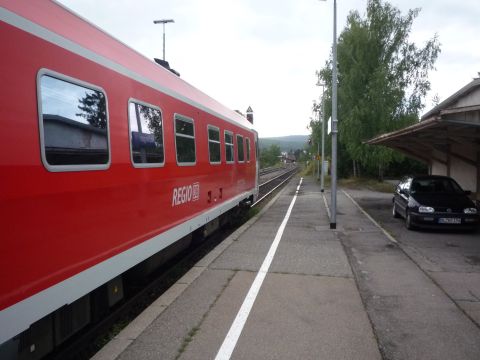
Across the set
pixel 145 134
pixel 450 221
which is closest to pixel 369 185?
pixel 450 221

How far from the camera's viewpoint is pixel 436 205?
11.8 meters

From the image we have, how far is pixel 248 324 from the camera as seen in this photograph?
4.79m

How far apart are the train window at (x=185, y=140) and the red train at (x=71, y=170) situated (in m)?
0.18

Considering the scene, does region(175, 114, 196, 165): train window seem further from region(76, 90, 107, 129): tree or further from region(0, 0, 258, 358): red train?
region(76, 90, 107, 129): tree

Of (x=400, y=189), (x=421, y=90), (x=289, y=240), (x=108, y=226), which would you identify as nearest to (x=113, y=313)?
(x=108, y=226)

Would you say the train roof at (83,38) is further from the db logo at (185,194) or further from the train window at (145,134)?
the db logo at (185,194)

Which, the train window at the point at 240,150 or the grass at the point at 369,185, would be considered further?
the grass at the point at 369,185

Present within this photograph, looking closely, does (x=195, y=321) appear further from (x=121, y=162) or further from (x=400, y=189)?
(x=400, y=189)

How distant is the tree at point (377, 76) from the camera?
30172 millimetres

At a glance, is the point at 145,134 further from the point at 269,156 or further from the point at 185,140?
the point at 269,156

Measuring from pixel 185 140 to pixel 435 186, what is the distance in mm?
9196

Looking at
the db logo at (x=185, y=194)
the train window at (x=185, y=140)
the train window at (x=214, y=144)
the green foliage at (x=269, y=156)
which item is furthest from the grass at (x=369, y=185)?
the green foliage at (x=269, y=156)

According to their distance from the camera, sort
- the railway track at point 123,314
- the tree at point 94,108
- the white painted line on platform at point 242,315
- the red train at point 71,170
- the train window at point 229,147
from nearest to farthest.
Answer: the red train at point 71,170 < the tree at point 94,108 < the white painted line on platform at point 242,315 < the railway track at point 123,314 < the train window at point 229,147

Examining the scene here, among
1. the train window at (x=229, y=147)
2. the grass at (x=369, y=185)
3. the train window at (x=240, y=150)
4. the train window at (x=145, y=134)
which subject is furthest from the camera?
the grass at (x=369, y=185)
